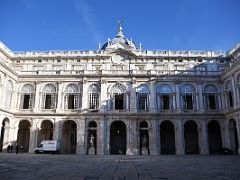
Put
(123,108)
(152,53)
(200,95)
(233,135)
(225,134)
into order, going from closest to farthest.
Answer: (233,135), (225,134), (123,108), (200,95), (152,53)

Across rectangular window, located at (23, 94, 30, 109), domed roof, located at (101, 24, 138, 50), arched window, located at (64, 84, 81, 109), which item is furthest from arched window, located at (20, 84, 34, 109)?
domed roof, located at (101, 24, 138, 50)

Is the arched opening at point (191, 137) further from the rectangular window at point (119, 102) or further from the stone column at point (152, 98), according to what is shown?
the rectangular window at point (119, 102)

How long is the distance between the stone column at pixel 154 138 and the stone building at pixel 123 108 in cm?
13

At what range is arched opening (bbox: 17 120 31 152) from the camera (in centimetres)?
4241

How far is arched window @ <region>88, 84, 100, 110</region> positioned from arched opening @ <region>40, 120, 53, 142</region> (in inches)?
341

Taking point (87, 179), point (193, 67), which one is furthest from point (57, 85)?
point (87, 179)

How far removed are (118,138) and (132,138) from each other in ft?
14.5

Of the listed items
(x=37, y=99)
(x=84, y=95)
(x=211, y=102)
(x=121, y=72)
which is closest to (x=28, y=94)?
(x=37, y=99)

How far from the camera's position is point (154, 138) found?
3825 centimetres

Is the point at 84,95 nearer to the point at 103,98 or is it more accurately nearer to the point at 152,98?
the point at 103,98

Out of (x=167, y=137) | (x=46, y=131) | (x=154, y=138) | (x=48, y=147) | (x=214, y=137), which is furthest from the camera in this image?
(x=46, y=131)

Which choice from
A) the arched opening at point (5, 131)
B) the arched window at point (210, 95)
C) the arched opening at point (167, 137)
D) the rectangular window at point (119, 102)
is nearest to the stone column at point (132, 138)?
the rectangular window at point (119, 102)

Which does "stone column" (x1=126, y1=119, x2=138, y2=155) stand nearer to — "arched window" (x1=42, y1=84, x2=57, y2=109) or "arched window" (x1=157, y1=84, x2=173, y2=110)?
"arched window" (x1=157, y1=84, x2=173, y2=110)

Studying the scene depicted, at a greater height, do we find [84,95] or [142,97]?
[84,95]
